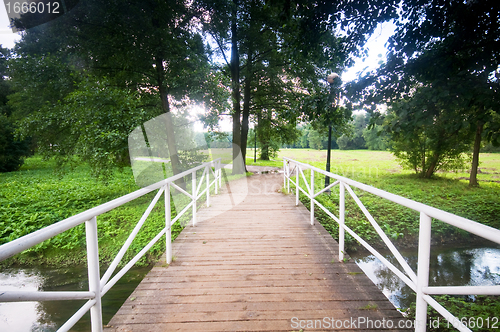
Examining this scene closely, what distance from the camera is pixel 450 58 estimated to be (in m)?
3.86

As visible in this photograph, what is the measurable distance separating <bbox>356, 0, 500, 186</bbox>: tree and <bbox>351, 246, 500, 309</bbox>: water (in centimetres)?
245

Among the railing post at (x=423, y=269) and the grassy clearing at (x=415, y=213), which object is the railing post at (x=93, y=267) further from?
the grassy clearing at (x=415, y=213)

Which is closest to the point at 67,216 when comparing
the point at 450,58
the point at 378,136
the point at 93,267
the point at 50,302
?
the point at 50,302

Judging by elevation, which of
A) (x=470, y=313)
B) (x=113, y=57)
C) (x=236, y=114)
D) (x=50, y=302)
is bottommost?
(x=50, y=302)

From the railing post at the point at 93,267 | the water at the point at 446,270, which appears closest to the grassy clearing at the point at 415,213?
the water at the point at 446,270

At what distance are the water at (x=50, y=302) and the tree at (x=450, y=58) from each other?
5.39m

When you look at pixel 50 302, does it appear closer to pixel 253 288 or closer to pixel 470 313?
pixel 253 288

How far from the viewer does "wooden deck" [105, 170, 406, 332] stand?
84.6 inches

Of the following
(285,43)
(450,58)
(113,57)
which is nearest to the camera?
(450,58)

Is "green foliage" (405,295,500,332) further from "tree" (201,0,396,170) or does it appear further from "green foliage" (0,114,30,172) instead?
"green foliage" (0,114,30,172)

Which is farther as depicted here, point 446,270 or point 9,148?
point 9,148

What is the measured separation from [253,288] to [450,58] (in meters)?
4.50

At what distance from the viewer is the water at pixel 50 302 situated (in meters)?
3.33

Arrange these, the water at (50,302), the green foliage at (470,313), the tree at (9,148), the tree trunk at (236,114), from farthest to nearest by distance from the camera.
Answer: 1. the tree at (9,148)
2. the tree trunk at (236,114)
3. the water at (50,302)
4. the green foliage at (470,313)
